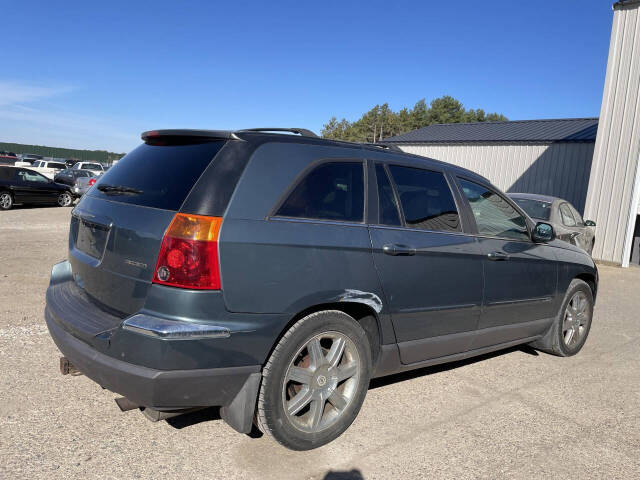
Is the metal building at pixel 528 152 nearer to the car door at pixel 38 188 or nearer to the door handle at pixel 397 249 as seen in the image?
the car door at pixel 38 188

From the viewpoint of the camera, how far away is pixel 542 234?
4.39 metres

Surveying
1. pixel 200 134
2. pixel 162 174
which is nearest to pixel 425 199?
pixel 200 134

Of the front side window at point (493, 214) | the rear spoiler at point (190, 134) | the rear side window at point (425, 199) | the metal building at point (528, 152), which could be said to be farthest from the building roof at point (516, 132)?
the rear spoiler at point (190, 134)

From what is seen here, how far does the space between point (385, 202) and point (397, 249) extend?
32 centimetres

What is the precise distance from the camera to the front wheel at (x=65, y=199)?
63.3 ft

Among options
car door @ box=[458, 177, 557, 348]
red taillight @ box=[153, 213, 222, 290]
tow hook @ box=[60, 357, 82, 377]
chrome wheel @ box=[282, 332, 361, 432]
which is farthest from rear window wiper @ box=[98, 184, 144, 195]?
car door @ box=[458, 177, 557, 348]

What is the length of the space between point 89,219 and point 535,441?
10.2ft

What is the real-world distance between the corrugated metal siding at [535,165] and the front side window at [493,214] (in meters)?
16.1

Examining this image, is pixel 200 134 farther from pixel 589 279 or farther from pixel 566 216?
pixel 566 216

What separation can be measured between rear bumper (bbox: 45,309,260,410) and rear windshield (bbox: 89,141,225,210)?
2.69ft

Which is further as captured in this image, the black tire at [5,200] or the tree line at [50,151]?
the tree line at [50,151]

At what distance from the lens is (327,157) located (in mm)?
3102

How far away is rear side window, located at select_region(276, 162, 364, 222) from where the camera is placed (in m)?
2.88

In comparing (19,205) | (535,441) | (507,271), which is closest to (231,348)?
(535,441)
